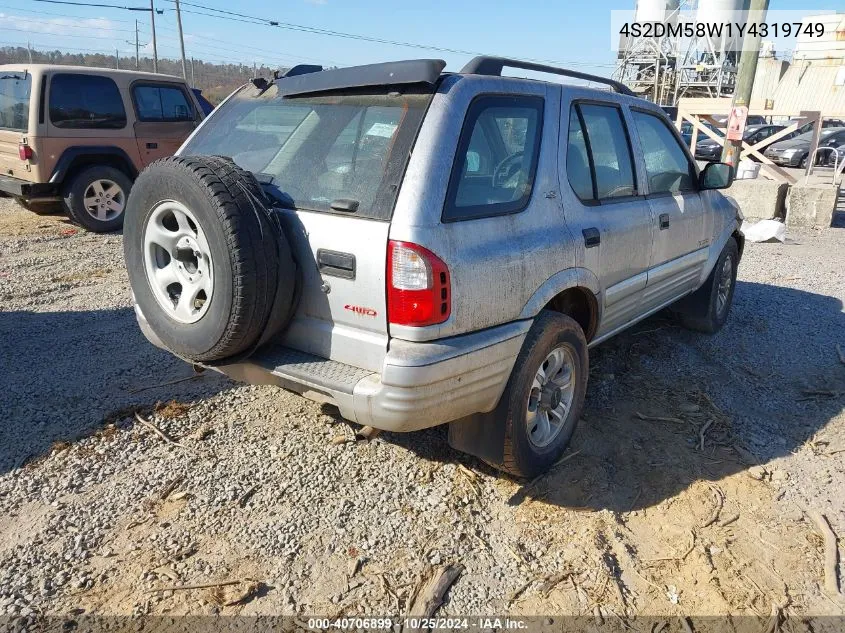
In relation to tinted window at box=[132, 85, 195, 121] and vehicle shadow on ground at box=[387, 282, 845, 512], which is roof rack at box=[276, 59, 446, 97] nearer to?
vehicle shadow on ground at box=[387, 282, 845, 512]

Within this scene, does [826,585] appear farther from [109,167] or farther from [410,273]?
[109,167]

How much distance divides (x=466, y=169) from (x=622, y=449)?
1846 mm

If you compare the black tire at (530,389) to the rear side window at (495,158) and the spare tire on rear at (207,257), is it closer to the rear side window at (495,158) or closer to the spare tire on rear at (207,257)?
the rear side window at (495,158)

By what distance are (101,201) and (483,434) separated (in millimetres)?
7219

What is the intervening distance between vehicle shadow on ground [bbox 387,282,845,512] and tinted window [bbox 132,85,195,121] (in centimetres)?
713

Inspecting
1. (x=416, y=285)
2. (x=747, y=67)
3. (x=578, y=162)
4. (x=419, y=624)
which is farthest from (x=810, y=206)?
(x=419, y=624)

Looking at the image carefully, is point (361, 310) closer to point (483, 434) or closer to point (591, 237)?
point (483, 434)

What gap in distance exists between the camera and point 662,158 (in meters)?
4.21

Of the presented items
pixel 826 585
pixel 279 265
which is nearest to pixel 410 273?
pixel 279 265

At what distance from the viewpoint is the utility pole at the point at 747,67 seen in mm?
10117

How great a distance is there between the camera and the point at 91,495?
291 cm

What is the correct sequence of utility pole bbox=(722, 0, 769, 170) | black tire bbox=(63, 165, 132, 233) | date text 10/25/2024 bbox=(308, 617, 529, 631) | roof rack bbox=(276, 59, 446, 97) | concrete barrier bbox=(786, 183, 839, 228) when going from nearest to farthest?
date text 10/25/2024 bbox=(308, 617, 529, 631) → roof rack bbox=(276, 59, 446, 97) → black tire bbox=(63, 165, 132, 233) → utility pole bbox=(722, 0, 769, 170) → concrete barrier bbox=(786, 183, 839, 228)

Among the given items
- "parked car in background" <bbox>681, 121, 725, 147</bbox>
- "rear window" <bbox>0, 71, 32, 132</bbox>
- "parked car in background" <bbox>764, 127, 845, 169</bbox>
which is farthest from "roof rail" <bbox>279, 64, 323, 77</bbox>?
"parked car in background" <bbox>764, 127, 845, 169</bbox>

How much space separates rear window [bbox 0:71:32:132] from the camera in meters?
7.67
